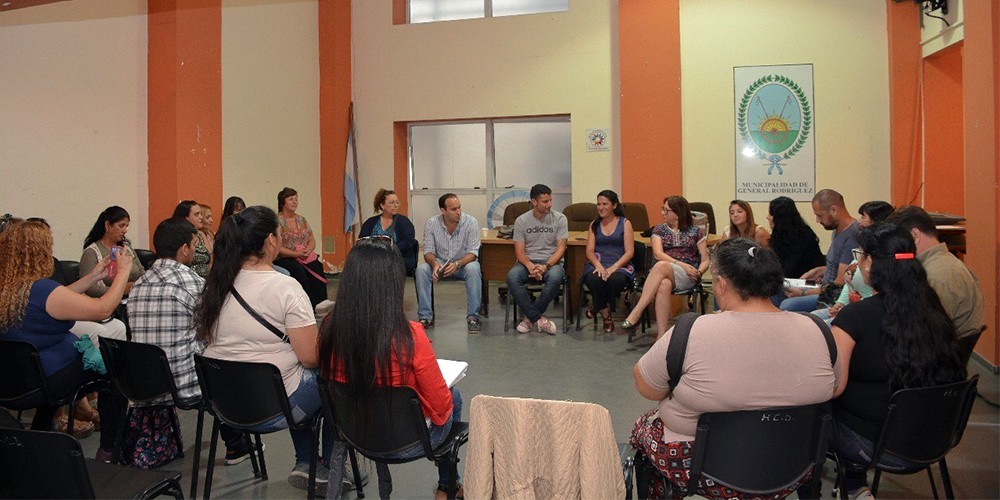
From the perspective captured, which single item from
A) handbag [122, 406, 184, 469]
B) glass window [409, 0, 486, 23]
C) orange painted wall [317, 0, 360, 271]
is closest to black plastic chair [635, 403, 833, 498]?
handbag [122, 406, 184, 469]

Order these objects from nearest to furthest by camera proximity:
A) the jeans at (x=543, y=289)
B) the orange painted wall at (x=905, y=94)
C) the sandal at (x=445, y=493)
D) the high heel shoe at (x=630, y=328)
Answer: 1. the sandal at (x=445, y=493)
2. the high heel shoe at (x=630, y=328)
3. the jeans at (x=543, y=289)
4. the orange painted wall at (x=905, y=94)

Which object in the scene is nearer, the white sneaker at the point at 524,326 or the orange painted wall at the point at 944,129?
the white sneaker at the point at 524,326

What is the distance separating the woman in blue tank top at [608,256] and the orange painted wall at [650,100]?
257 centimetres

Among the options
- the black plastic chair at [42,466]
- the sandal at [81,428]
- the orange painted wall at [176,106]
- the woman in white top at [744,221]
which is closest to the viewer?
the black plastic chair at [42,466]

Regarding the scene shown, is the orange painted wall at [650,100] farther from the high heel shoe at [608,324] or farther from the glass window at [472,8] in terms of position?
the high heel shoe at [608,324]

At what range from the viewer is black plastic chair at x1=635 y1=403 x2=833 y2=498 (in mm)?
2303

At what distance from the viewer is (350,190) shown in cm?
981

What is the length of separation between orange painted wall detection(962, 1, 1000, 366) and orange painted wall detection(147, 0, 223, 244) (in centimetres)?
610

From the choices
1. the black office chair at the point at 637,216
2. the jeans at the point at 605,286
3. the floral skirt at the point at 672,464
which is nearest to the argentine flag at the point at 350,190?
the black office chair at the point at 637,216

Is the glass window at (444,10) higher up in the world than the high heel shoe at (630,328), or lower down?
higher up

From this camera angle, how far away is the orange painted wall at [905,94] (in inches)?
→ 328

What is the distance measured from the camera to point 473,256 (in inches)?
271

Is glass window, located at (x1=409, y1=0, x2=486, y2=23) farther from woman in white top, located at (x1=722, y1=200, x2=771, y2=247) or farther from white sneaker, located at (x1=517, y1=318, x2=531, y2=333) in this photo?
woman in white top, located at (x1=722, y1=200, x2=771, y2=247)

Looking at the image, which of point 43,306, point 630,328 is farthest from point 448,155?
point 43,306
